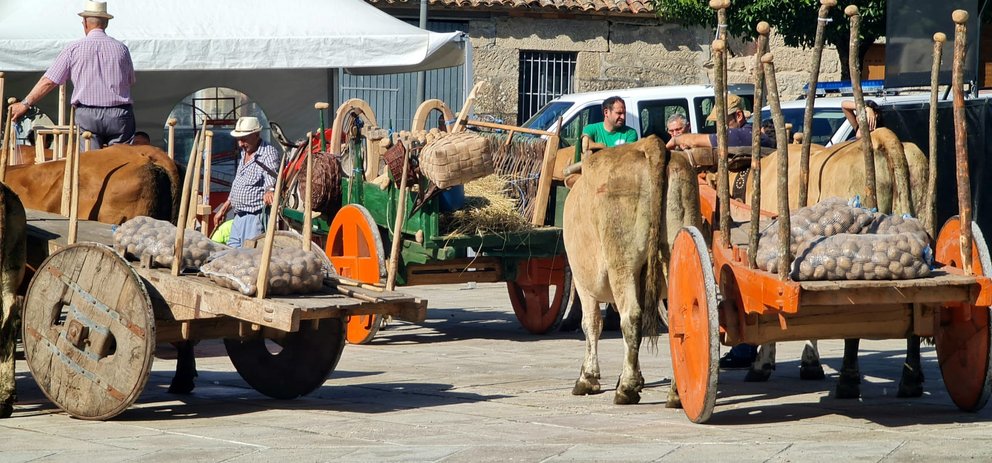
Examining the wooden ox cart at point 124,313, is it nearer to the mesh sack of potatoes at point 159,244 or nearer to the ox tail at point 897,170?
the mesh sack of potatoes at point 159,244

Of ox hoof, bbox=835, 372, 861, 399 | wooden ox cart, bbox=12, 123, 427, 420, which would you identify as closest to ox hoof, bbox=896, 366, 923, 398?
ox hoof, bbox=835, 372, 861, 399

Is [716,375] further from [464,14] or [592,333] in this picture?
[464,14]

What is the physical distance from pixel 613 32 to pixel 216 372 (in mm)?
17331

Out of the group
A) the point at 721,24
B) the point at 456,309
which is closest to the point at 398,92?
the point at 456,309

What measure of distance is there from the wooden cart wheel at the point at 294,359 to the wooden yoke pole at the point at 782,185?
256cm

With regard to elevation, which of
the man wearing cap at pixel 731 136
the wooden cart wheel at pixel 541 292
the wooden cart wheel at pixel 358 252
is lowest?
the wooden cart wheel at pixel 541 292

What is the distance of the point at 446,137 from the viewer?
34.8ft

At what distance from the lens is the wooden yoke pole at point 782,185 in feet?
21.0

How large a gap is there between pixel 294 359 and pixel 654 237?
2177 mm

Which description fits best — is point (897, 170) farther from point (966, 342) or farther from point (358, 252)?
point (358, 252)

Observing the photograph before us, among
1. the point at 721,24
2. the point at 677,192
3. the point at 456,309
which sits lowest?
the point at 456,309

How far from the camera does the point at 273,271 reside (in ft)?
23.5

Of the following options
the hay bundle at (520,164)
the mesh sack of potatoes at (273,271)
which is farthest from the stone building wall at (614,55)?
the mesh sack of potatoes at (273,271)

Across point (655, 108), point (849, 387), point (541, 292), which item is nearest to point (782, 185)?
point (849, 387)
